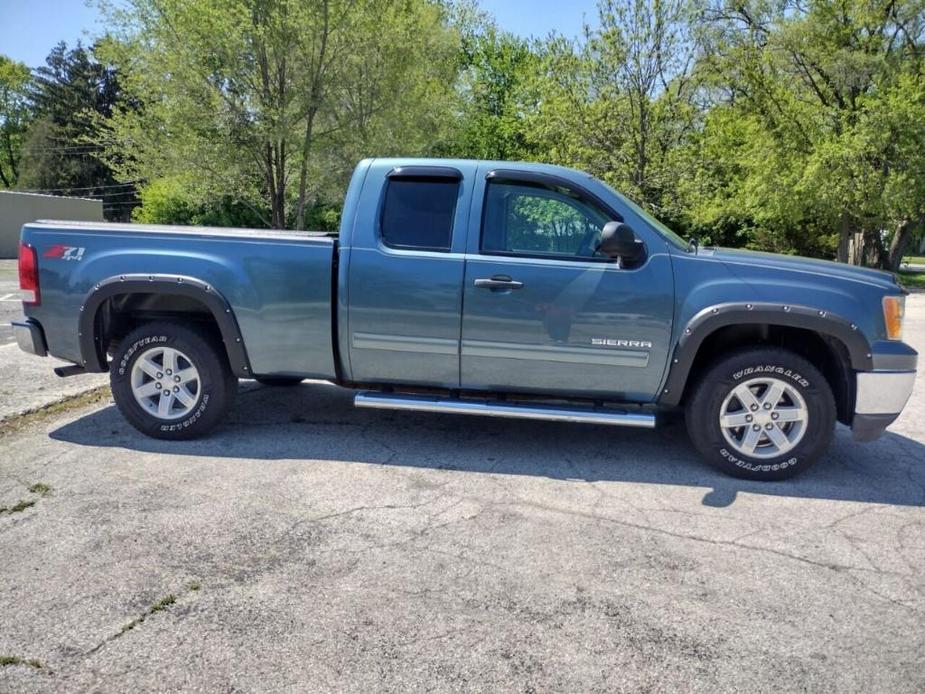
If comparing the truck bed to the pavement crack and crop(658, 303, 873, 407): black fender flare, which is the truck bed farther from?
crop(658, 303, 873, 407): black fender flare

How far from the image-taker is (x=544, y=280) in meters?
4.45

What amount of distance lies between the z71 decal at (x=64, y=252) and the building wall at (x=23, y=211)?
103 ft

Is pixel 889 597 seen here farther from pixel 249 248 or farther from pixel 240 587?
pixel 249 248

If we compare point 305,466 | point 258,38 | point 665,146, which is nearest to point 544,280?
point 305,466

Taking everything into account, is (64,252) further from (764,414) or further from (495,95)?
(495,95)

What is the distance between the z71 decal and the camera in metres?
4.80

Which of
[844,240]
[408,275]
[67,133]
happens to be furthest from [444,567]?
[67,133]

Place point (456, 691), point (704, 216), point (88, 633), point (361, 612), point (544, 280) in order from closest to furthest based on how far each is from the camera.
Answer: point (456, 691) → point (88, 633) → point (361, 612) → point (544, 280) → point (704, 216)

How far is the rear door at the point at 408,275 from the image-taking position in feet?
14.9

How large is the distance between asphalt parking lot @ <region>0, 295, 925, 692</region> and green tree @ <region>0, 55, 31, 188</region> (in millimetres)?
71239

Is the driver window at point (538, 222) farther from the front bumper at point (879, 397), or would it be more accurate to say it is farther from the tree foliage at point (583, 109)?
the tree foliage at point (583, 109)

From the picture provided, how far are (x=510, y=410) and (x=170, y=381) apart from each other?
2436 millimetres

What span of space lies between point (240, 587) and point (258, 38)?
13.6 meters

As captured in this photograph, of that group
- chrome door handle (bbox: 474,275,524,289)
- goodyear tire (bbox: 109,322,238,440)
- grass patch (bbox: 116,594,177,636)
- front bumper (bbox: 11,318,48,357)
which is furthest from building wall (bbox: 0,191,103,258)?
grass patch (bbox: 116,594,177,636)
